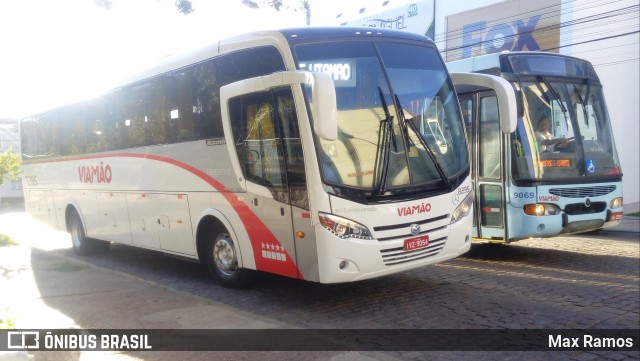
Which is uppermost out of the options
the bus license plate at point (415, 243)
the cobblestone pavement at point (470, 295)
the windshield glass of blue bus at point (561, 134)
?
the windshield glass of blue bus at point (561, 134)

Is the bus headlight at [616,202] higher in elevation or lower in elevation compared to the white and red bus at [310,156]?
lower

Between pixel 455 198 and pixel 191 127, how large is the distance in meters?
3.81

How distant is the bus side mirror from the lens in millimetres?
5656

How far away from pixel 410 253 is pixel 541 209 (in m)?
3.32

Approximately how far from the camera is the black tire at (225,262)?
7852mm

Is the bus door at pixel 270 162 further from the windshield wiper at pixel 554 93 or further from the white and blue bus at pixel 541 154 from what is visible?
the windshield wiper at pixel 554 93

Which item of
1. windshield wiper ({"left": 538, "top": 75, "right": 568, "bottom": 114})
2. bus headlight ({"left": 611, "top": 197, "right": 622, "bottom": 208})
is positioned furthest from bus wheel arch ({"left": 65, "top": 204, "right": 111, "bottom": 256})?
bus headlight ({"left": 611, "top": 197, "right": 622, "bottom": 208})

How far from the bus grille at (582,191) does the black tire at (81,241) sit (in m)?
8.87

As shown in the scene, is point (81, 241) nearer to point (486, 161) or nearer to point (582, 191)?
point (486, 161)

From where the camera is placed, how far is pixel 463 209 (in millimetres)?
7215

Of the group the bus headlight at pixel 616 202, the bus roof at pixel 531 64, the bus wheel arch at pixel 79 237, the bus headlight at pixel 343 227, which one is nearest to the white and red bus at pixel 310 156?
the bus headlight at pixel 343 227

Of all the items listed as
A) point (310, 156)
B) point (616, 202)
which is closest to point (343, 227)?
point (310, 156)

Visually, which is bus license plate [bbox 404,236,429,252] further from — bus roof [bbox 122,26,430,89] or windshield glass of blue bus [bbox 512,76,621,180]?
windshield glass of blue bus [bbox 512,76,621,180]

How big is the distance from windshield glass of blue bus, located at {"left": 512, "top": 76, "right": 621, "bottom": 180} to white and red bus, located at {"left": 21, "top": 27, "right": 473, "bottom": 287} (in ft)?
6.88
